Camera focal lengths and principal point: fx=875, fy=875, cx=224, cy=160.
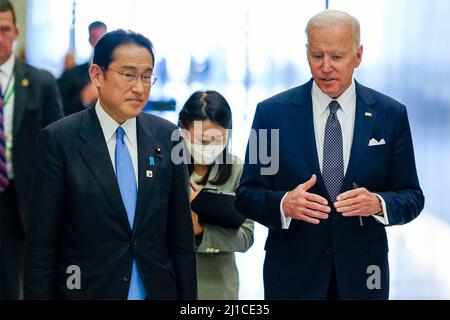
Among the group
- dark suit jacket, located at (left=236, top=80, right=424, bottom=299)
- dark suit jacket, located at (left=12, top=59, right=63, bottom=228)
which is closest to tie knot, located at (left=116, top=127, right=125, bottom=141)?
dark suit jacket, located at (left=236, top=80, right=424, bottom=299)

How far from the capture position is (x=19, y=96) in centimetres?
446

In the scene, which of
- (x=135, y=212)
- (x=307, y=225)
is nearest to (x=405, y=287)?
(x=307, y=225)

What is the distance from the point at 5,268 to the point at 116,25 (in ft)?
5.45

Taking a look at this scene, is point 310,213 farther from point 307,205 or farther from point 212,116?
point 212,116

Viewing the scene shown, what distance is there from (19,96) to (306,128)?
1.86 metres

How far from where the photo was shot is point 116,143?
2.95 meters

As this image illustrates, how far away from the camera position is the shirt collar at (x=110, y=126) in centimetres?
295

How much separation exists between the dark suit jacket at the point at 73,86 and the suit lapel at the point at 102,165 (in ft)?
7.32

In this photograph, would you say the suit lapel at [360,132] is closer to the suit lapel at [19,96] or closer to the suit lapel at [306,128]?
the suit lapel at [306,128]

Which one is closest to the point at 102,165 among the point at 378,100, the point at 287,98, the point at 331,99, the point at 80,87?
the point at 287,98

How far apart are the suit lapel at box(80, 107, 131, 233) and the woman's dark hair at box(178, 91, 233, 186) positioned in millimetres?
1076

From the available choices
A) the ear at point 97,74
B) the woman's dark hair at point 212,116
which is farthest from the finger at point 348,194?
the woman's dark hair at point 212,116

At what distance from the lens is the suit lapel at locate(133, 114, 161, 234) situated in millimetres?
2871

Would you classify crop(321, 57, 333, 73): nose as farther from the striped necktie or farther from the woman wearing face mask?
the woman wearing face mask
